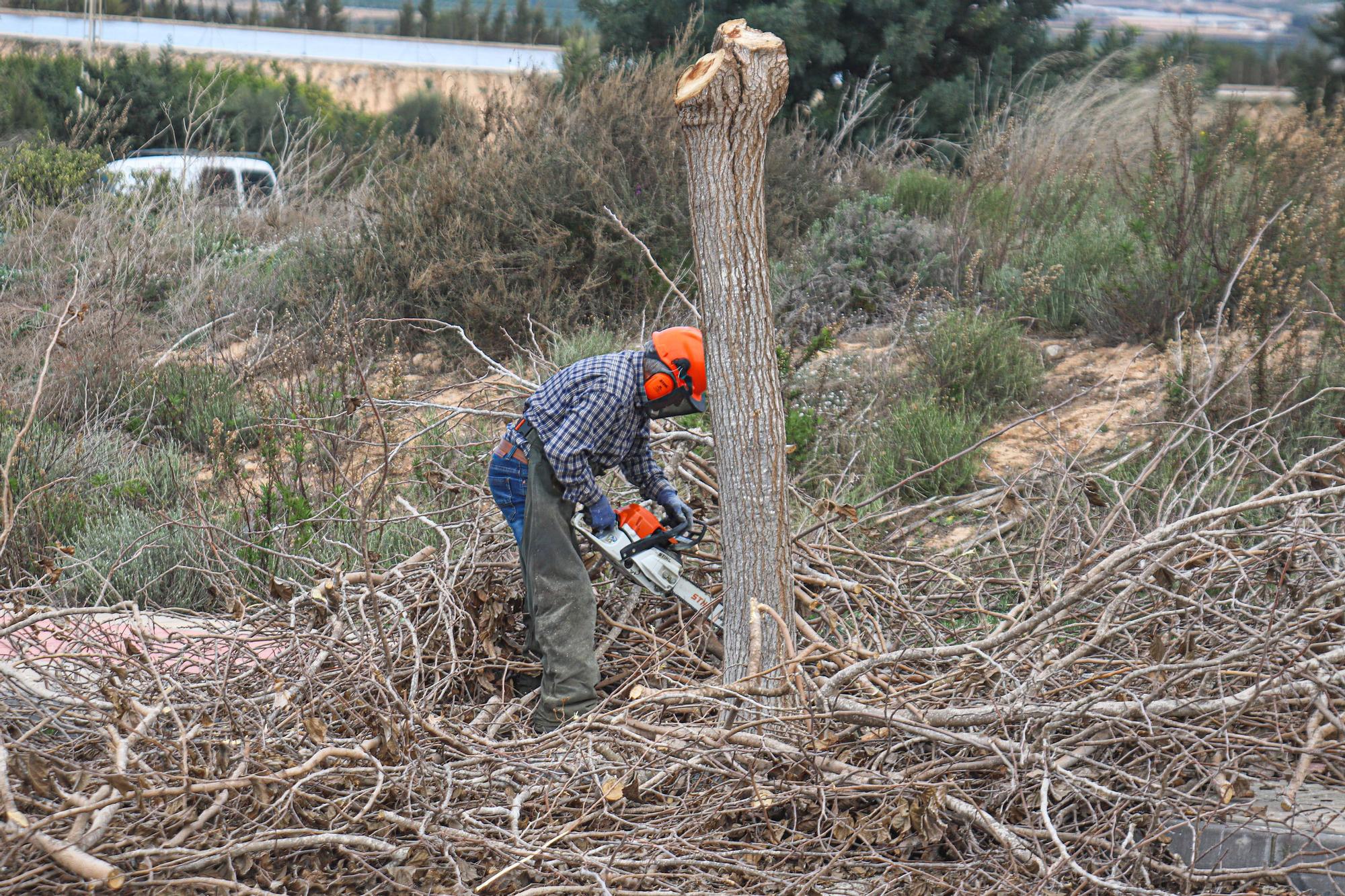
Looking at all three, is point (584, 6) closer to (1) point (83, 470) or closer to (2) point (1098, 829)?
(1) point (83, 470)

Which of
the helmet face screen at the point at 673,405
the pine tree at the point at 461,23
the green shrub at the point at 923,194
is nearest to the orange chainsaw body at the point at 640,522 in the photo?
the helmet face screen at the point at 673,405

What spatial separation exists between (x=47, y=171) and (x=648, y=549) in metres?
9.13

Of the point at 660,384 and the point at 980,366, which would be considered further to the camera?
the point at 980,366

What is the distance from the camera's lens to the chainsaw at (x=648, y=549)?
3.85 metres

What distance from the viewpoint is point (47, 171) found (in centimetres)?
1032

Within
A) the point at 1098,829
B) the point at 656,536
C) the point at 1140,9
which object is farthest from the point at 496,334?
the point at 1140,9

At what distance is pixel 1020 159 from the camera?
10.1 meters

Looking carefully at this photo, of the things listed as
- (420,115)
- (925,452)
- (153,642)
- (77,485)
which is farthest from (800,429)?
(420,115)

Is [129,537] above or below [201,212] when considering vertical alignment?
below

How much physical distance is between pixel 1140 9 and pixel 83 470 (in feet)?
187

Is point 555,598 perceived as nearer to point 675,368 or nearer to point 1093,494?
point 675,368

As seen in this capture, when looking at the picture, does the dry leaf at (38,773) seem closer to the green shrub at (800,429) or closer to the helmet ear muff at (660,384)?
the helmet ear muff at (660,384)

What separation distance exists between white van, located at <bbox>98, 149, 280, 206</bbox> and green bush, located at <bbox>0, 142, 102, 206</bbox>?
0.19 metres

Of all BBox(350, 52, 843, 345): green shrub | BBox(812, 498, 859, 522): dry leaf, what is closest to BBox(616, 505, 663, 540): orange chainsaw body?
BBox(812, 498, 859, 522): dry leaf
